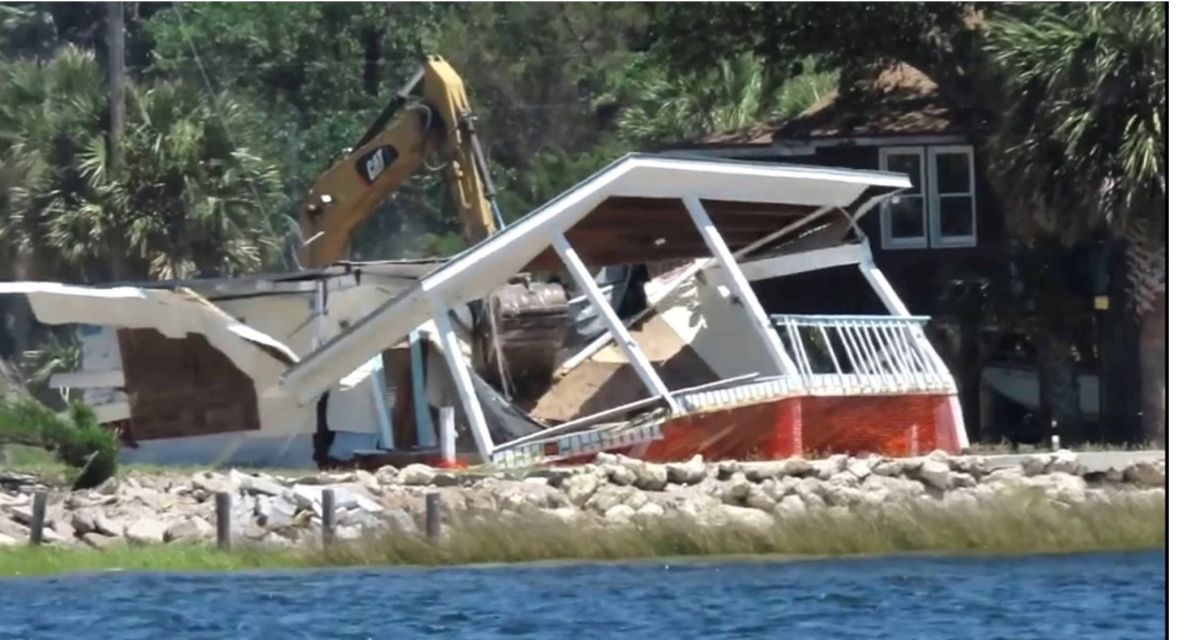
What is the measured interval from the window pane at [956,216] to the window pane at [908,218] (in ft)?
1.06

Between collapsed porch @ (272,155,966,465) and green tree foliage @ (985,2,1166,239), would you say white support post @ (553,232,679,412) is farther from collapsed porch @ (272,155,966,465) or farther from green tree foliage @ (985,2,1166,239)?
green tree foliage @ (985,2,1166,239)

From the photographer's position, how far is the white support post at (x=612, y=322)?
29109 mm

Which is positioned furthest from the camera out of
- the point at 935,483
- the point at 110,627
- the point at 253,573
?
the point at 935,483

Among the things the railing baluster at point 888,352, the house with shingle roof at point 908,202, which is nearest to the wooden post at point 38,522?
the railing baluster at point 888,352

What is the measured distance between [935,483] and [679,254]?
27.1 feet

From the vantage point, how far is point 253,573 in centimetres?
2416

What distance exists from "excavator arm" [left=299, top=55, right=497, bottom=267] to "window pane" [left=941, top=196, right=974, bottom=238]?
7470 millimetres

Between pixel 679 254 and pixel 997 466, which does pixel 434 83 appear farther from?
pixel 997 466

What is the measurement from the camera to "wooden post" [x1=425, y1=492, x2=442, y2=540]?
79.2 feet

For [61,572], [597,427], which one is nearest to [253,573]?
[61,572]

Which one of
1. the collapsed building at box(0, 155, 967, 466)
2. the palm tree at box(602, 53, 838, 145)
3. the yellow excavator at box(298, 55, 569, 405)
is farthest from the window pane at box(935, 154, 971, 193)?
the palm tree at box(602, 53, 838, 145)

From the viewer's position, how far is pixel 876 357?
30.3 m

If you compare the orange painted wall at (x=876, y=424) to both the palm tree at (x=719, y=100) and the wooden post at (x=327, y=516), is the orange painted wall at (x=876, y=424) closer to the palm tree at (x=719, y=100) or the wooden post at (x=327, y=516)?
the wooden post at (x=327, y=516)

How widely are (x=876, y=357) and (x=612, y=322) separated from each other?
3.31m
